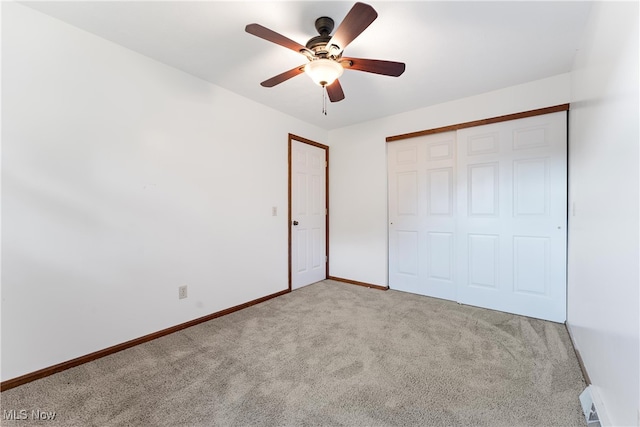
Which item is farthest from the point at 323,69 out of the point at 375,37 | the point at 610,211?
the point at 610,211

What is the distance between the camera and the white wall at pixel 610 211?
39.6 inches

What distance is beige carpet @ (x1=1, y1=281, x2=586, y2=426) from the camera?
4.54ft

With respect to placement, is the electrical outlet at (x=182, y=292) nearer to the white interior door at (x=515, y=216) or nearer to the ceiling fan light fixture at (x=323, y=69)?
the ceiling fan light fixture at (x=323, y=69)

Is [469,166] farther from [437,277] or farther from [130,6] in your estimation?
[130,6]

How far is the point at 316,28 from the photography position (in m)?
1.77

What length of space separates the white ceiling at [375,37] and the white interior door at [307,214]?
111cm

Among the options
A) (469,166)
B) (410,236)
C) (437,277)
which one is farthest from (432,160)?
(437,277)

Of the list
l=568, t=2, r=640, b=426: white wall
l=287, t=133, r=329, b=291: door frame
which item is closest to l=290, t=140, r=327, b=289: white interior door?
l=287, t=133, r=329, b=291: door frame

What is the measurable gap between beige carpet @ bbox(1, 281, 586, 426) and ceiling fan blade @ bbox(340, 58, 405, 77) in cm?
201

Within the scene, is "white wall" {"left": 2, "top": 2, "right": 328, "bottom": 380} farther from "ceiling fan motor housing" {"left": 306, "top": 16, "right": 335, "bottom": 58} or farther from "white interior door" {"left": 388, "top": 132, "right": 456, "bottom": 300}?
"white interior door" {"left": 388, "top": 132, "right": 456, "bottom": 300}

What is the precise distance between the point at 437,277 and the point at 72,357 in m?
3.45

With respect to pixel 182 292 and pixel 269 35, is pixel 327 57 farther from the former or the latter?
pixel 182 292

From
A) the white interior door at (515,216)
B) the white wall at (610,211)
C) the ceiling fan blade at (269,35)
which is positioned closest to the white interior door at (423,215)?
the white interior door at (515,216)

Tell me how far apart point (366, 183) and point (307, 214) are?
950 millimetres
